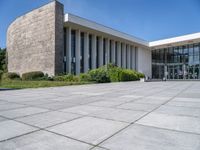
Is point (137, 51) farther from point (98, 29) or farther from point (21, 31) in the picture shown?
point (21, 31)

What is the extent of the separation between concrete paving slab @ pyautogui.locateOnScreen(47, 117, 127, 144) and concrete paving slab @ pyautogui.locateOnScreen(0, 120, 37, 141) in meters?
0.49

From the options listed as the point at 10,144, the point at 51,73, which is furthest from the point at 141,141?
the point at 51,73

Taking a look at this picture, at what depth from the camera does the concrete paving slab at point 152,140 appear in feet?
7.89

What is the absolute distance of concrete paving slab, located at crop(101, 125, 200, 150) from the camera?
240 cm

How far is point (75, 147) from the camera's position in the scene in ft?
7.95

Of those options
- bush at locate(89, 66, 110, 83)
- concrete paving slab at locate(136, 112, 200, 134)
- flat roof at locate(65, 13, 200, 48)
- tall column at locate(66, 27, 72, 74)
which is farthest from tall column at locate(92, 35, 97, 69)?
concrete paving slab at locate(136, 112, 200, 134)

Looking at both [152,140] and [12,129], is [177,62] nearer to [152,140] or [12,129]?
[152,140]

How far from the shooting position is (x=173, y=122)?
3588 millimetres

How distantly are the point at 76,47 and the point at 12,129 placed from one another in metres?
26.0

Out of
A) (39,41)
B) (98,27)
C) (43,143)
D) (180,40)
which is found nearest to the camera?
(43,143)

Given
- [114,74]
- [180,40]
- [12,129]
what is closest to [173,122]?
[12,129]

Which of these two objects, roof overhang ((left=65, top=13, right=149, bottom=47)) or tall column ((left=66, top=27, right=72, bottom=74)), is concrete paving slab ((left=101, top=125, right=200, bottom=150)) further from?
tall column ((left=66, top=27, right=72, bottom=74))

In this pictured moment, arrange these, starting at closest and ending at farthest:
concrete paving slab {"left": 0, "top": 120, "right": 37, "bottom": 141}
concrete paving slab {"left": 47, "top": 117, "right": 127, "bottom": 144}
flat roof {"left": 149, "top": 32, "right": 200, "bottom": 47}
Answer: concrete paving slab {"left": 47, "top": 117, "right": 127, "bottom": 144}, concrete paving slab {"left": 0, "top": 120, "right": 37, "bottom": 141}, flat roof {"left": 149, "top": 32, "right": 200, "bottom": 47}

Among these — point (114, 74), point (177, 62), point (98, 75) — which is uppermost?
point (177, 62)
